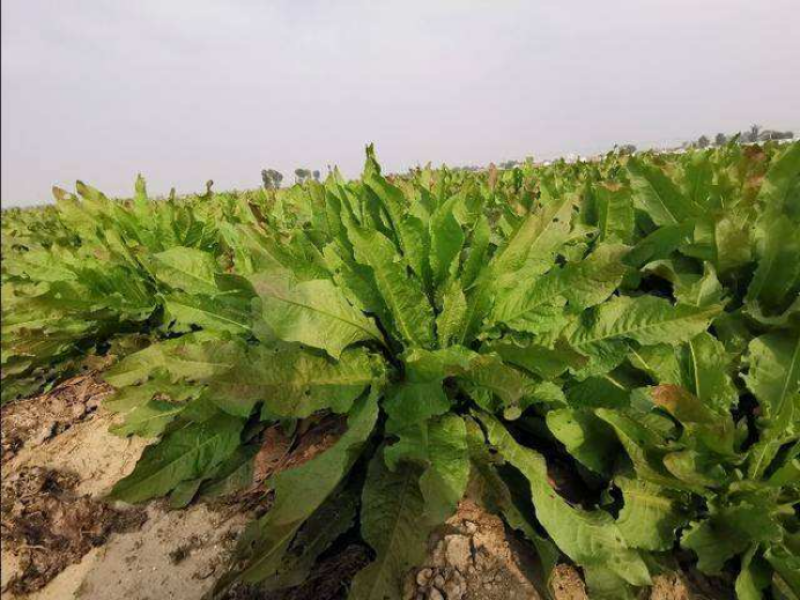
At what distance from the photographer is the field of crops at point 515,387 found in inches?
48.2

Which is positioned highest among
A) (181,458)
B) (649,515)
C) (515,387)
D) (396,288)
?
(396,288)

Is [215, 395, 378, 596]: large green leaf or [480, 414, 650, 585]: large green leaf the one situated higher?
[215, 395, 378, 596]: large green leaf

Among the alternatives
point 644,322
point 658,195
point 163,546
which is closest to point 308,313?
point 163,546

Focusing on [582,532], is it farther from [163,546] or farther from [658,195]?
[658,195]

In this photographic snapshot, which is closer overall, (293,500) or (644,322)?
(293,500)

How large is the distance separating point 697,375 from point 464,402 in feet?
2.49

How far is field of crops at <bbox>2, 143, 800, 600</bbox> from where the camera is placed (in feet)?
4.02

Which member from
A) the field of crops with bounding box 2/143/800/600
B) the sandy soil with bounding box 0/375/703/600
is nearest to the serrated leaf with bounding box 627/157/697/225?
the field of crops with bounding box 2/143/800/600

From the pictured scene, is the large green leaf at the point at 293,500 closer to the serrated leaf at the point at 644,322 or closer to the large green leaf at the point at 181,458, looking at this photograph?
the large green leaf at the point at 181,458

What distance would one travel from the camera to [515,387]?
1232 mm

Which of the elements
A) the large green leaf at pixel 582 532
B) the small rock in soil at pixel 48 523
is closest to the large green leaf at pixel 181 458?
the small rock in soil at pixel 48 523

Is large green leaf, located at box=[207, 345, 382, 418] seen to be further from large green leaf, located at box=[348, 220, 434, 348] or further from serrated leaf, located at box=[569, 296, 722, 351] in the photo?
serrated leaf, located at box=[569, 296, 722, 351]

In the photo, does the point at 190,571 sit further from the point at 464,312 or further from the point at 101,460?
the point at 464,312

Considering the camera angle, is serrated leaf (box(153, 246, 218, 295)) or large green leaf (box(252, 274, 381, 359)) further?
serrated leaf (box(153, 246, 218, 295))
